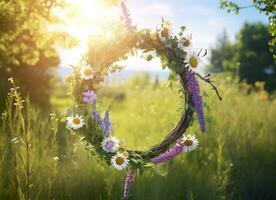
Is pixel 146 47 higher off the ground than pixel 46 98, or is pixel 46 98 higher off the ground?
pixel 46 98

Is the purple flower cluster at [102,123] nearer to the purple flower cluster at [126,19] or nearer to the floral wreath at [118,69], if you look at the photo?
the floral wreath at [118,69]

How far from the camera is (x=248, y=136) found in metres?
8.31

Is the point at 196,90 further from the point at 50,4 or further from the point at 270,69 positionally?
the point at 270,69

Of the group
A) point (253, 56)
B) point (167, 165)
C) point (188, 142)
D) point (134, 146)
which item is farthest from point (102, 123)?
point (253, 56)

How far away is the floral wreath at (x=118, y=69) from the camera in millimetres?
4320

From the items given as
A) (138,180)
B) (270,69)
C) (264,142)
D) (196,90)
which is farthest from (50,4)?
(270,69)

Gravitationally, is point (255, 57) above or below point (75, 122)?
above

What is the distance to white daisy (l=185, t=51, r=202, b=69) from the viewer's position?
14.8 feet

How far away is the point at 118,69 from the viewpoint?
4730 millimetres

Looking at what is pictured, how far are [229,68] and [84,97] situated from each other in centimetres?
3315

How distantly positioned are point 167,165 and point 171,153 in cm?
129

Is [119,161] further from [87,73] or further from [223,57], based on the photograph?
[223,57]

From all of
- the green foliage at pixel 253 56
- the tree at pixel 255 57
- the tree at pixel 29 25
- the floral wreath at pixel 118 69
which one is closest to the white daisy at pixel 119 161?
the floral wreath at pixel 118 69

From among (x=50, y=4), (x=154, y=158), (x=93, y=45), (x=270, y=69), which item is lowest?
(x=154, y=158)
